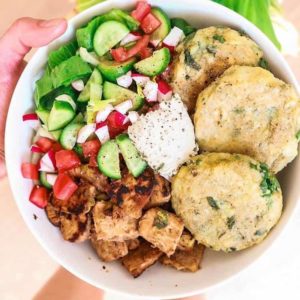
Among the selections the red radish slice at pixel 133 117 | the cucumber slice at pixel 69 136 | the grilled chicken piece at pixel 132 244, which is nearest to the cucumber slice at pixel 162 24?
the red radish slice at pixel 133 117

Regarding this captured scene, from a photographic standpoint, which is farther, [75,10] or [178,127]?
[75,10]

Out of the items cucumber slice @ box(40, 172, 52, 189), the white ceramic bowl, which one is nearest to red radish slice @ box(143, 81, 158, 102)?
the white ceramic bowl

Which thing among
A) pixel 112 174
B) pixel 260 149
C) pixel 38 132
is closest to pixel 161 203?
pixel 112 174

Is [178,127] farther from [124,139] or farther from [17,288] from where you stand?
[17,288]

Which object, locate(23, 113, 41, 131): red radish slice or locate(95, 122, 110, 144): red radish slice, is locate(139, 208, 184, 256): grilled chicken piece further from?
locate(23, 113, 41, 131): red radish slice

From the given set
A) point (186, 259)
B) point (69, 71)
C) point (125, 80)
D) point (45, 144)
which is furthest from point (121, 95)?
point (186, 259)

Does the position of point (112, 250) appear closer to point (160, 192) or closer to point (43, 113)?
point (160, 192)
